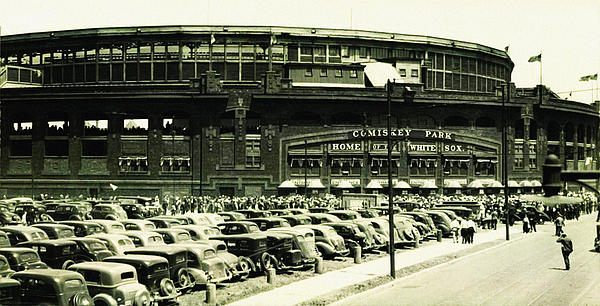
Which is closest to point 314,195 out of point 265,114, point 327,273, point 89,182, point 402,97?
point 265,114

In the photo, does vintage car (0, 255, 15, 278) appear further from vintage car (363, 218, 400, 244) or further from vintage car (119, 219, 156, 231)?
vintage car (363, 218, 400, 244)

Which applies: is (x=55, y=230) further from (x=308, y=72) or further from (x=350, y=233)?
(x=308, y=72)

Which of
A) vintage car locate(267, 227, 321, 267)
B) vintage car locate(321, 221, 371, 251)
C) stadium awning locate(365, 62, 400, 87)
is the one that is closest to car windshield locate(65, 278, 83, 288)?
vintage car locate(267, 227, 321, 267)

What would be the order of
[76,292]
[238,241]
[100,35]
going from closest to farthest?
[76,292]
[238,241]
[100,35]

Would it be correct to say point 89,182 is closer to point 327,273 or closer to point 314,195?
point 314,195

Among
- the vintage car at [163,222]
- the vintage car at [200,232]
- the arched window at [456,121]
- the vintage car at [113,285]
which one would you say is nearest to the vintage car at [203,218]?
the vintage car at [163,222]

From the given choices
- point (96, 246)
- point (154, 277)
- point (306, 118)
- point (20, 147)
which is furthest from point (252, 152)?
point (154, 277)
